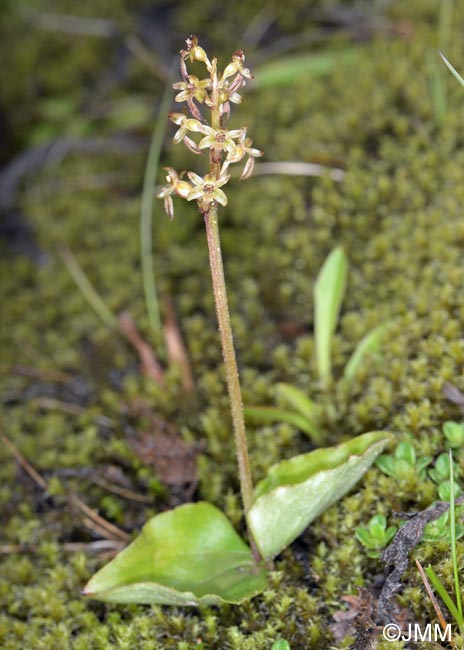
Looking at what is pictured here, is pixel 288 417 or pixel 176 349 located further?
pixel 176 349

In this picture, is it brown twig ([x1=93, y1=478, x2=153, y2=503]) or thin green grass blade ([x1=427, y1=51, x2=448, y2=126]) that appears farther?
thin green grass blade ([x1=427, y1=51, x2=448, y2=126])

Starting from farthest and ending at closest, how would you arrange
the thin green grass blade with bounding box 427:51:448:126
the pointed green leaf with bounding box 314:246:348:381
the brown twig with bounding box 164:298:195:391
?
1. the thin green grass blade with bounding box 427:51:448:126
2. the brown twig with bounding box 164:298:195:391
3. the pointed green leaf with bounding box 314:246:348:381

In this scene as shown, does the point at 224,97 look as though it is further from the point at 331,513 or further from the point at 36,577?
the point at 36,577

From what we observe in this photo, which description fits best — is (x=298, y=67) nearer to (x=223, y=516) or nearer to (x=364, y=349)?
(x=364, y=349)

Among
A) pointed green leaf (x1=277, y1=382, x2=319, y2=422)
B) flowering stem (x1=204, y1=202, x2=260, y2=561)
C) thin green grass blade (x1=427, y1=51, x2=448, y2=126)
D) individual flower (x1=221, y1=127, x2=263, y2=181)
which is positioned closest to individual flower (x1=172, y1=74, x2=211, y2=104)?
individual flower (x1=221, y1=127, x2=263, y2=181)

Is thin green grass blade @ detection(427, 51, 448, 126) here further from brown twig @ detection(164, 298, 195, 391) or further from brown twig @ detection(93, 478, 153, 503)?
brown twig @ detection(93, 478, 153, 503)

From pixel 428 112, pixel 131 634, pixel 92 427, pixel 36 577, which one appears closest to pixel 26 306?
pixel 92 427

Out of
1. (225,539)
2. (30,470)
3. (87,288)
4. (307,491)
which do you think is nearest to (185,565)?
(225,539)
